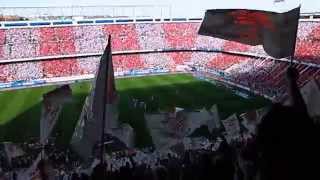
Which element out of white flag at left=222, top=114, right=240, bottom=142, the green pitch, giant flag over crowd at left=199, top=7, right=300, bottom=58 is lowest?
the green pitch

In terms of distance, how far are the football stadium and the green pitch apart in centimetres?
7

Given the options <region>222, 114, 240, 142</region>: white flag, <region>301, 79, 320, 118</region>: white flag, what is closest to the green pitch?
<region>222, 114, 240, 142</region>: white flag

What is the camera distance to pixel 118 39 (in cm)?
5181

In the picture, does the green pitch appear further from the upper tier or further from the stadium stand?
the upper tier

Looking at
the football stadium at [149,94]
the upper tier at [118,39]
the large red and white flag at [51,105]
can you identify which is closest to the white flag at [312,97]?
the football stadium at [149,94]

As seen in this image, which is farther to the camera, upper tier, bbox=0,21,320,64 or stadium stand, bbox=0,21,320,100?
upper tier, bbox=0,21,320,64

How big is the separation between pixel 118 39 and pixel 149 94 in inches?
821

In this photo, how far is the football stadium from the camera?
6685mm

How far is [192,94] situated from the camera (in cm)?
3225

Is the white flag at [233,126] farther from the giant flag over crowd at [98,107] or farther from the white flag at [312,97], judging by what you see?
the white flag at [312,97]

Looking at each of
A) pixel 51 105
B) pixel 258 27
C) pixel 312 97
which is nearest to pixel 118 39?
pixel 51 105

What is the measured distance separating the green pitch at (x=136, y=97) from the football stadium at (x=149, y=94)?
7 cm

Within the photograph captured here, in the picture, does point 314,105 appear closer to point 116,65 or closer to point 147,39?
point 116,65

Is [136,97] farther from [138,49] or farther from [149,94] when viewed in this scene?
[138,49]
